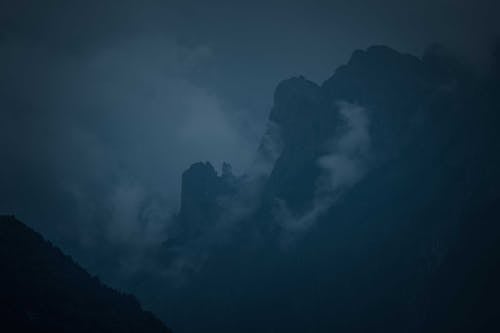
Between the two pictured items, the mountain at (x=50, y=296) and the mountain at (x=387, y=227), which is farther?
the mountain at (x=387, y=227)

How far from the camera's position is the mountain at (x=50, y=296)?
66812 mm

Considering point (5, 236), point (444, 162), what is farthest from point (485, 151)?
point (5, 236)

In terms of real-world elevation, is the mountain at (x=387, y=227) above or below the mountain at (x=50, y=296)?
above

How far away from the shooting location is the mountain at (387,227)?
395 ft

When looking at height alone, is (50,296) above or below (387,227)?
below

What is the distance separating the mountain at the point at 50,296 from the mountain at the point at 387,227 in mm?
79441

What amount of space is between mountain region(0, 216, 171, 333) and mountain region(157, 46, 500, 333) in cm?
7944

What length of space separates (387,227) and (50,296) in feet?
388

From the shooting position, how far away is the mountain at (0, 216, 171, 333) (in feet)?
219

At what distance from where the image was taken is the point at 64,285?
82.1m

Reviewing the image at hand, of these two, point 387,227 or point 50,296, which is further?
point 387,227

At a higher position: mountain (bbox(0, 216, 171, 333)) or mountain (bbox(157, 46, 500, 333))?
mountain (bbox(157, 46, 500, 333))

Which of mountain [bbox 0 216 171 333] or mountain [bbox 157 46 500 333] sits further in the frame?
mountain [bbox 157 46 500 333]

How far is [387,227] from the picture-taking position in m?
150
